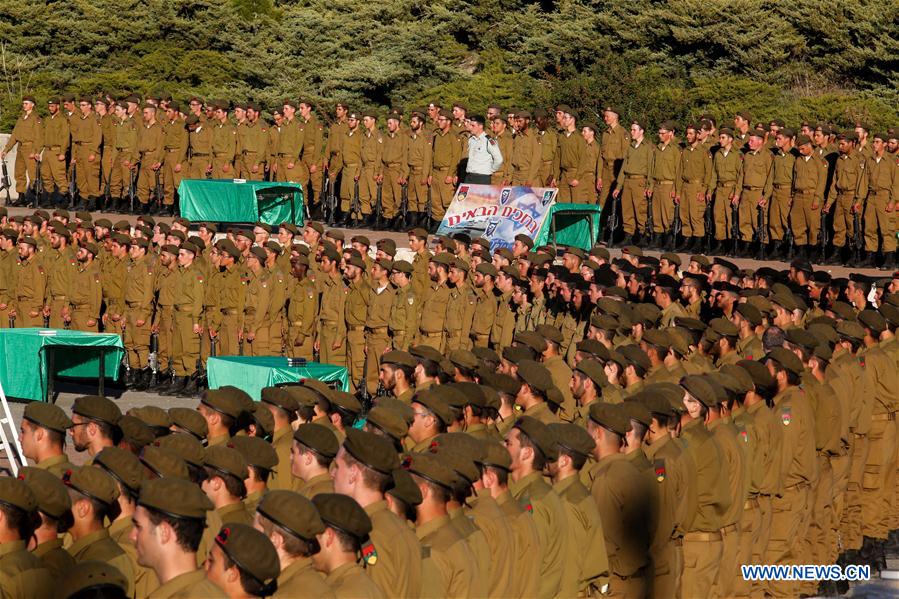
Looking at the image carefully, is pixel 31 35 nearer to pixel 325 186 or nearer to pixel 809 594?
pixel 325 186

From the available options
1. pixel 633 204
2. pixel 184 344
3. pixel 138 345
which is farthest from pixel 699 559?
pixel 633 204

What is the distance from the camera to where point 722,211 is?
20.3 meters

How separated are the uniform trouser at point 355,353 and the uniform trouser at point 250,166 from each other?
639cm

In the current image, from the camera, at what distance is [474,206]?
19.5 m

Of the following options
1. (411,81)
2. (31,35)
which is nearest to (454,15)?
(411,81)

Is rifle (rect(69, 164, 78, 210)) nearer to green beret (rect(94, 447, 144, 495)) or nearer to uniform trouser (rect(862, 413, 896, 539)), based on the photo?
uniform trouser (rect(862, 413, 896, 539))

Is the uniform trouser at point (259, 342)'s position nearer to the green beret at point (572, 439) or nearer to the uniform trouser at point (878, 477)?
the uniform trouser at point (878, 477)

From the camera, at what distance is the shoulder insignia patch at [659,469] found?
350 inches

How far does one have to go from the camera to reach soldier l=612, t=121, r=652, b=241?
2045 cm

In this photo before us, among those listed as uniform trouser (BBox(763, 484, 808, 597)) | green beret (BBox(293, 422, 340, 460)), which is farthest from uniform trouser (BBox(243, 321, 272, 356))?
green beret (BBox(293, 422, 340, 460))

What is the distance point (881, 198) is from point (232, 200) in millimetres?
8504

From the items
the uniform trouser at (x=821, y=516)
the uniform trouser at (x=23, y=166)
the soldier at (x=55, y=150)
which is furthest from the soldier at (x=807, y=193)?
the uniform trouser at (x=23, y=166)

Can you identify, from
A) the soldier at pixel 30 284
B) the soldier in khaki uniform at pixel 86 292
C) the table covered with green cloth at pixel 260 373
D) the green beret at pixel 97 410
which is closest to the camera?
the green beret at pixel 97 410

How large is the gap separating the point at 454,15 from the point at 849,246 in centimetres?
1582
